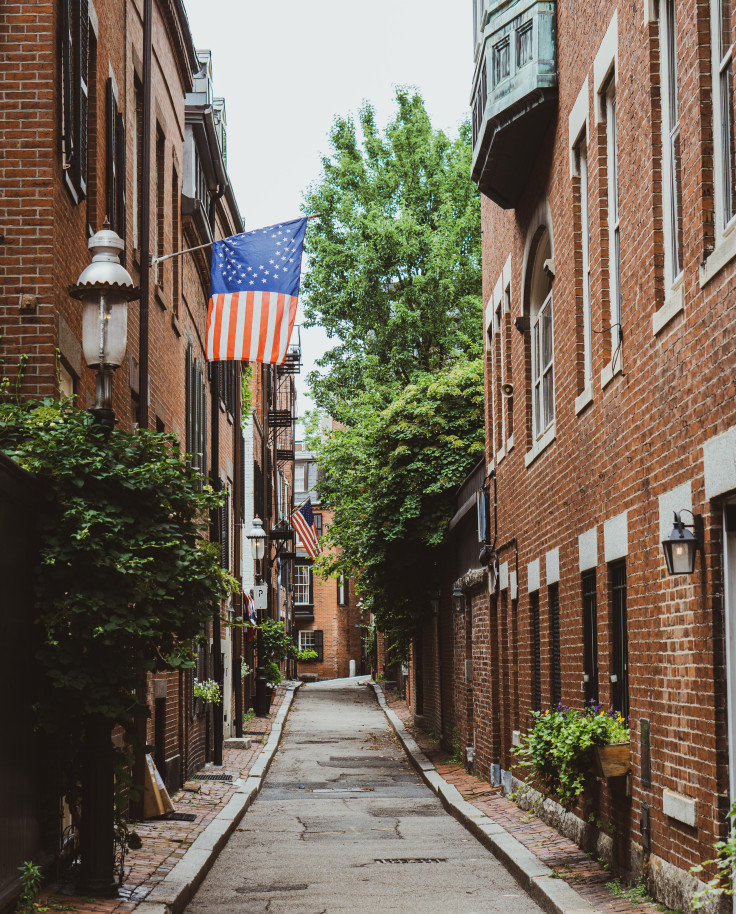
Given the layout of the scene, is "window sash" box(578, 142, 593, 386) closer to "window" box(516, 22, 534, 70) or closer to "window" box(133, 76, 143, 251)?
"window" box(516, 22, 534, 70)

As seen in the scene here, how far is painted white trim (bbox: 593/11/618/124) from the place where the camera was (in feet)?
31.7

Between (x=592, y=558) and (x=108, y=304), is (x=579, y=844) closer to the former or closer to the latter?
(x=592, y=558)

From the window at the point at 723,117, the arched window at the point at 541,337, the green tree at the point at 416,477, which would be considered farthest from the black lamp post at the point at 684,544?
the green tree at the point at 416,477

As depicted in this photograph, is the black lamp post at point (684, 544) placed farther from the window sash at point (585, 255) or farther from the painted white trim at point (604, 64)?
the painted white trim at point (604, 64)

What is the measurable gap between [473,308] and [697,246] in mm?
30315

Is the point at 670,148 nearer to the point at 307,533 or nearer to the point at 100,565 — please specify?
the point at 100,565

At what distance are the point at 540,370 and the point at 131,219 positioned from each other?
4.93 meters

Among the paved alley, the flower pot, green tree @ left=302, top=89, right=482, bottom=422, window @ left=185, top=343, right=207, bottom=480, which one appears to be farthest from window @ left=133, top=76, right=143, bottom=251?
green tree @ left=302, top=89, right=482, bottom=422

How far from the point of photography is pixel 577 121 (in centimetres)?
1127

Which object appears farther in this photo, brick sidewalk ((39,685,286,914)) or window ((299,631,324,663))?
window ((299,631,324,663))

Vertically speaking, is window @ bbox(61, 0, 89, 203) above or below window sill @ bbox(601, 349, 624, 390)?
above

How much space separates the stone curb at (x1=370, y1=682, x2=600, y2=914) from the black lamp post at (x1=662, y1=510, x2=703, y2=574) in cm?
242

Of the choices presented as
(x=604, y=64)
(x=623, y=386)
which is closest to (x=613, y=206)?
(x=604, y=64)

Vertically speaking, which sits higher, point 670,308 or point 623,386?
point 670,308
